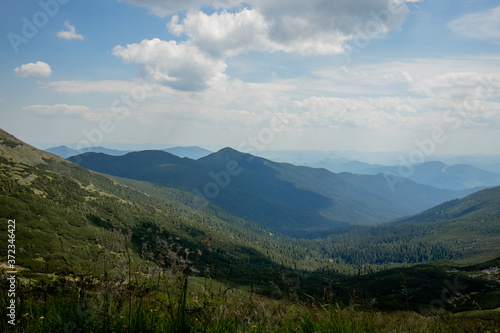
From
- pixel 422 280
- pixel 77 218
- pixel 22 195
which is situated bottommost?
pixel 422 280

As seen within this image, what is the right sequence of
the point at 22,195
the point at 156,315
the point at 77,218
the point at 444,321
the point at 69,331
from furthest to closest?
the point at 77,218 < the point at 22,195 < the point at 444,321 < the point at 156,315 < the point at 69,331

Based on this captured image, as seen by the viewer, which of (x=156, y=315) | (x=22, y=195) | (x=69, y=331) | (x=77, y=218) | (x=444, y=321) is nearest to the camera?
(x=69, y=331)

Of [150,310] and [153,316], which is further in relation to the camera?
[150,310]

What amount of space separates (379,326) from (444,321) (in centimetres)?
265

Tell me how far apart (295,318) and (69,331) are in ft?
16.3

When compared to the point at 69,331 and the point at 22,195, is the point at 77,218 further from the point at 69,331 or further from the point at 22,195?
the point at 69,331

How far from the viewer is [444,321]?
7617 mm

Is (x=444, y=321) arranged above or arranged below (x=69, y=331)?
below

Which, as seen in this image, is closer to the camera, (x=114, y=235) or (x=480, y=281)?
(x=114, y=235)


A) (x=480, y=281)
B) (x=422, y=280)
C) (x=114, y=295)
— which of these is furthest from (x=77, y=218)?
(x=480, y=281)

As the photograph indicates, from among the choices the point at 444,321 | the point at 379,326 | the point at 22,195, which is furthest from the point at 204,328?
the point at 22,195

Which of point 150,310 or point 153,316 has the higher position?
point 153,316

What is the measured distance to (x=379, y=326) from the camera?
6.54m

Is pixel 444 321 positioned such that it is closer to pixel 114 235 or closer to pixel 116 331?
pixel 116 331
